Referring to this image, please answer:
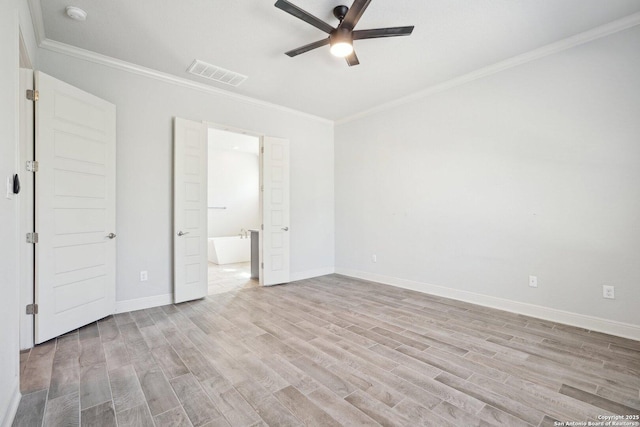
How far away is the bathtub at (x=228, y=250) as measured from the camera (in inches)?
262

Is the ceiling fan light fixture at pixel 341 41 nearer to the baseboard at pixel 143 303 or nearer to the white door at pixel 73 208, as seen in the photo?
the white door at pixel 73 208

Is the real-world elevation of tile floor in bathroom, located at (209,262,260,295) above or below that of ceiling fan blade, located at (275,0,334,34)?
below

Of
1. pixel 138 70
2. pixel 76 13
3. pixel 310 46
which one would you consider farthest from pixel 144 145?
pixel 310 46

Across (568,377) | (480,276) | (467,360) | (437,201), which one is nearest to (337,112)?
(437,201)

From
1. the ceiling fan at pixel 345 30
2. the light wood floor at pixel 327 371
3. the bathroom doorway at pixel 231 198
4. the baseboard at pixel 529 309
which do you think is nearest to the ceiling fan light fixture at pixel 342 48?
the ceiling fan at pixel 345 30

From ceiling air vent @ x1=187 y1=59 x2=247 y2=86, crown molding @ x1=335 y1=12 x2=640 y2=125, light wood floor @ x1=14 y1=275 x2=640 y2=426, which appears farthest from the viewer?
ceiling air vent @ x1=187 y1=59 x2=247 y2=86

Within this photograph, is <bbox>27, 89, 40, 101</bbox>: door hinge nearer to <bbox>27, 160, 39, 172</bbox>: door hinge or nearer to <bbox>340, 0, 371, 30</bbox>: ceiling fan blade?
<bbox>27, 160, 39, 172</bbox>: door hinge

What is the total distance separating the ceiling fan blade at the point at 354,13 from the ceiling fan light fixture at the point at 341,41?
2.3 inches

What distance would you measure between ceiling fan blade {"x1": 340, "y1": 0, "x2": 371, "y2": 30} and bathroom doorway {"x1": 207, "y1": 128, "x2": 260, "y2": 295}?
15.3ft

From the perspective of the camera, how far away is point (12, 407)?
1.66 meters

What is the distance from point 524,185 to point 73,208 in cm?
475

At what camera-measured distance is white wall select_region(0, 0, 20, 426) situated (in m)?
1.55

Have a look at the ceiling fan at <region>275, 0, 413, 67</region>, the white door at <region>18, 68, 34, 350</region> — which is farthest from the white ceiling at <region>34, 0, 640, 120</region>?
the white door at <region>18, 68, 34, 350</region>

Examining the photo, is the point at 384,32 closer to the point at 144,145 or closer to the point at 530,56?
the point at 530,56
